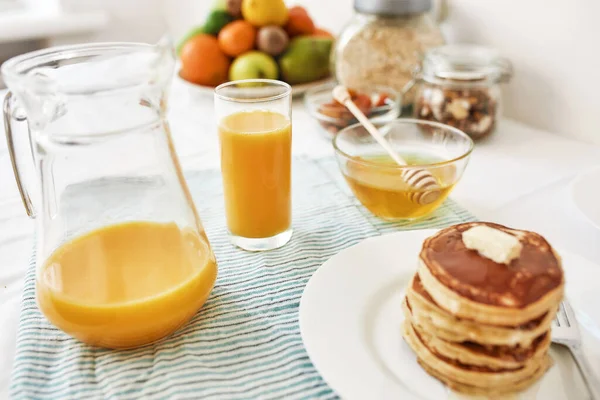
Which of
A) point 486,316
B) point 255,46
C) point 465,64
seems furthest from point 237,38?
point 486,316

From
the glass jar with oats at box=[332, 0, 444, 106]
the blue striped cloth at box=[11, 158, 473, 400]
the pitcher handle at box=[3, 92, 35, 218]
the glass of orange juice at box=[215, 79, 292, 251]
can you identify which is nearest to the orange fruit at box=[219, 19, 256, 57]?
the glass jar with oats at box=[332, 0, 444, 106]

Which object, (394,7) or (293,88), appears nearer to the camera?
(394,7)

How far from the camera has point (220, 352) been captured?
58 centimetres

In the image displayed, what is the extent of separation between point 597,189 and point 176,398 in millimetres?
726

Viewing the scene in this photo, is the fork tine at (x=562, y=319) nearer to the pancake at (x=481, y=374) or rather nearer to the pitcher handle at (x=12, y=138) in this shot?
the pancake at (x=481, y=374)

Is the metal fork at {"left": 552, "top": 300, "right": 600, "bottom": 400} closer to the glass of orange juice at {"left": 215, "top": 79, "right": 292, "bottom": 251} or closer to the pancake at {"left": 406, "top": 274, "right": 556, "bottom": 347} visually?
the pancake at {"left": 406, "top": 274, "right": 556, "bottom": 347}

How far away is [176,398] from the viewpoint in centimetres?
52

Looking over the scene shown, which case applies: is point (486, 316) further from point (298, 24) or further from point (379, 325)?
point (298, 24)

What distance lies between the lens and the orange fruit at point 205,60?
4.50 feet

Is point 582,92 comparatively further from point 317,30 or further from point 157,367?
point 157,367

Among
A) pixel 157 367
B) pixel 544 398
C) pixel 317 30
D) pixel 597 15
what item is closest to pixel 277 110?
pixel 157 367

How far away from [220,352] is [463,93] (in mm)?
768

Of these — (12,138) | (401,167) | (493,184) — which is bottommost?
(493,184)

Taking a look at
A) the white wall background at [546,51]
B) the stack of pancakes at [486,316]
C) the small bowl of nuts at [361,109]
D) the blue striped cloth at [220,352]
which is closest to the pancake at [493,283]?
the stack of pancakes at [486,316]
